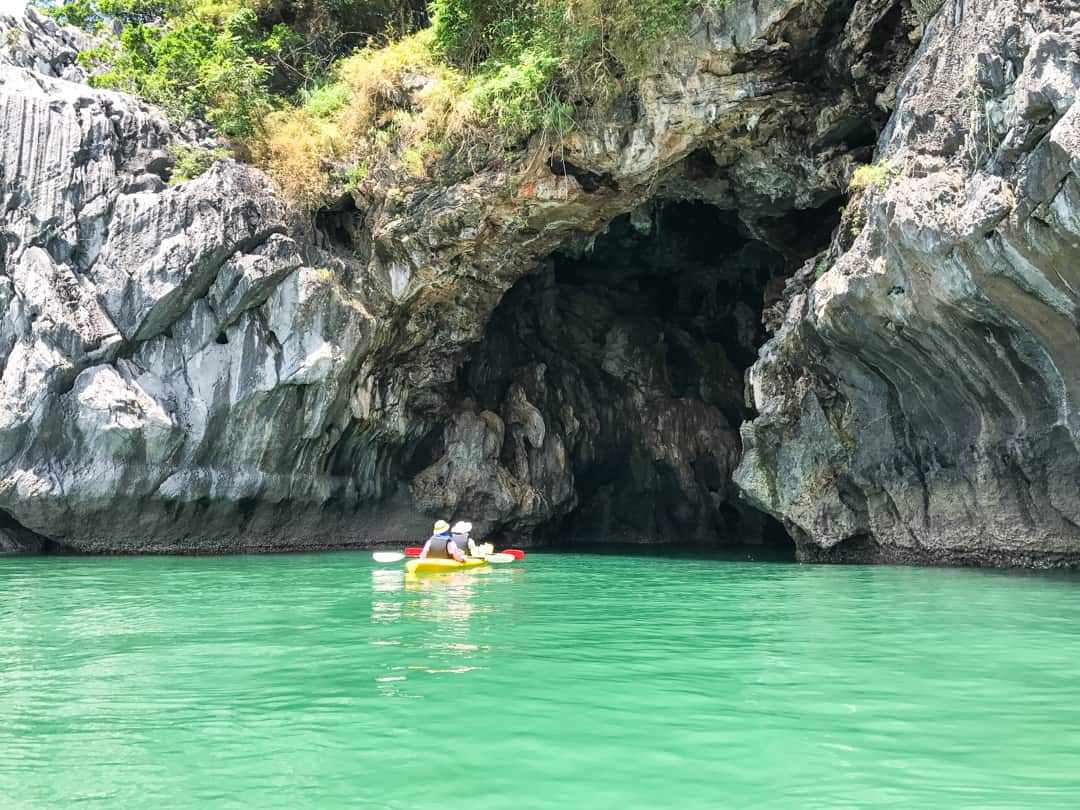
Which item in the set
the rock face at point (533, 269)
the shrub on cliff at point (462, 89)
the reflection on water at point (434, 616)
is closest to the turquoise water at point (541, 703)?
the reflection on water at point (434, 616)

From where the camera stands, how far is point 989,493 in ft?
43.0

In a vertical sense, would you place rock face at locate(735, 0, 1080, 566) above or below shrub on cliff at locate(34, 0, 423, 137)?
below

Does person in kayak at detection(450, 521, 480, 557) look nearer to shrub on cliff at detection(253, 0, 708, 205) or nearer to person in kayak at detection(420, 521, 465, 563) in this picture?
person in kayak at detection(420, 521, 465, 563)

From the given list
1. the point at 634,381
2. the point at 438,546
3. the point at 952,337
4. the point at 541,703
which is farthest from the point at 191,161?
the point at 541,703

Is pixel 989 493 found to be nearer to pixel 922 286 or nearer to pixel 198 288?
pixel 922 286

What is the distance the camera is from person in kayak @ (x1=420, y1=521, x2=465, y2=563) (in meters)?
13.1

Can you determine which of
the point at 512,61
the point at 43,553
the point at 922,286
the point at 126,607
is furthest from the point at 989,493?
the point at 43,553

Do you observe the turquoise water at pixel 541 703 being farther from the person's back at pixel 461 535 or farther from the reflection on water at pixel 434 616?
the person's back at pixel 461 535

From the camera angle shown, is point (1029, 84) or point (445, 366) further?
point (445, 366)

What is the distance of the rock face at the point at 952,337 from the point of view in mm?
9828

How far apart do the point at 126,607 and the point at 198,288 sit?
9.13 metres

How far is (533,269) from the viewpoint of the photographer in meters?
19.7

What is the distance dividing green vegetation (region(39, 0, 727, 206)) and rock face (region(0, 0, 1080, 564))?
0.59 metres

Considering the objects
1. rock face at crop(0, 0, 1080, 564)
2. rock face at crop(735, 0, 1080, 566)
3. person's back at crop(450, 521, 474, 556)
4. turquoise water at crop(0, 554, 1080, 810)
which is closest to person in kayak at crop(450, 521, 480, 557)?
person's back at crop(450, 521, 474, 556)
